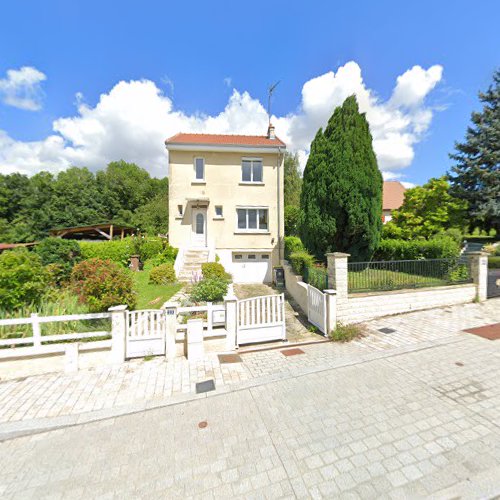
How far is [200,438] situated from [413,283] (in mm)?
7557

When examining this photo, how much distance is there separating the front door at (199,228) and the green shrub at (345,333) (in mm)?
10007

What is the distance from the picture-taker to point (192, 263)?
12898 millimetres

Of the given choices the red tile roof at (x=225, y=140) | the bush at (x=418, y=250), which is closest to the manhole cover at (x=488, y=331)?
the bush at (x=418, y=250)

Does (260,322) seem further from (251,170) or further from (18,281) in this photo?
(251,170)

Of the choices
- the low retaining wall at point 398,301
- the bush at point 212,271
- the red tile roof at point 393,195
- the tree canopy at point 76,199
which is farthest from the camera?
the tree canopy at point 76,199

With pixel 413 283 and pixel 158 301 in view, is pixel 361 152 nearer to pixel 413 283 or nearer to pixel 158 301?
pixel 413 283

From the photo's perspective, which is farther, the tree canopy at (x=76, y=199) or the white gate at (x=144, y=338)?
the tree canopy at (x=76, y=199)

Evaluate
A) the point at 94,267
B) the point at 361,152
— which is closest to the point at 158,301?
the point at 94,267

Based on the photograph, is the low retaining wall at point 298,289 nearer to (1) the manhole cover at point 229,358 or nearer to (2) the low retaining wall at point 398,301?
(2) the low retaining wall at point 398,301

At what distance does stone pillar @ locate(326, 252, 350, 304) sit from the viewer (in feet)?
21.5

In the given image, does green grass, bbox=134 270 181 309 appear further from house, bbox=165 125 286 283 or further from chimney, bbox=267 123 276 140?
chimney, bbox=267 123 276 140

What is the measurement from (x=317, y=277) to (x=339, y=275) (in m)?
1.24

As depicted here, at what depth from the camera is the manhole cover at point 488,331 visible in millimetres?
5750

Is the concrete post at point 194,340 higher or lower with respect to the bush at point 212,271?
lower
